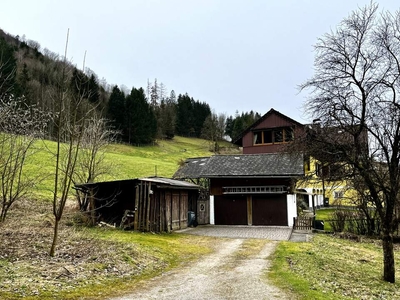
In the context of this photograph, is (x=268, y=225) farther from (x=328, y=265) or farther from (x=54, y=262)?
(x=54, y=262)

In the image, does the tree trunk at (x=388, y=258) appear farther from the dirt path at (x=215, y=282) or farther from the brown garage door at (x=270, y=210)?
the brown garage door at (x=270, y=210)

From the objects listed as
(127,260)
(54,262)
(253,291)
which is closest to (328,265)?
(253,291)

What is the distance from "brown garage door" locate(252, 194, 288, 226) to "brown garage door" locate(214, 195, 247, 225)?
0.84 metres

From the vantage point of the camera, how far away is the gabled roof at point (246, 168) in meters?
24.4

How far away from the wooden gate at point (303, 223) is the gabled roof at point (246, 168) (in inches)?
121

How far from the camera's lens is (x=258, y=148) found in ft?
122

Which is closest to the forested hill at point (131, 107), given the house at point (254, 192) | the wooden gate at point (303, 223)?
the house at point (254, 192)

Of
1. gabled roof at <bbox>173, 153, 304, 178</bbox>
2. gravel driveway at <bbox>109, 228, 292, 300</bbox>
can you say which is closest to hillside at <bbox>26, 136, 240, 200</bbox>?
gabled roof at <bbox>173, 153, 304, 178</bbox>

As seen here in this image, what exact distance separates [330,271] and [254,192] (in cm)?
1299

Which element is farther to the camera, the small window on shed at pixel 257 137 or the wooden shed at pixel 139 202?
the small window on shed at pixel 257 137

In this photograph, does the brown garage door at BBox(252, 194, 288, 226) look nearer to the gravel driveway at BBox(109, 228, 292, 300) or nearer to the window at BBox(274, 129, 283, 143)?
the gravel driveway at BBox(109, 228, 292, 300)

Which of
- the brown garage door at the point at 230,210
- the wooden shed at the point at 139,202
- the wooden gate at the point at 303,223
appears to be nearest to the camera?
the wooden shed at the point at 139,202

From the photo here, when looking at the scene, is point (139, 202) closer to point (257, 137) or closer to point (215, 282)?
point (215, 282)

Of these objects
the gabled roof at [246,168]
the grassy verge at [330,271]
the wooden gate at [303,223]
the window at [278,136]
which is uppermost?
the window at [278,136]
